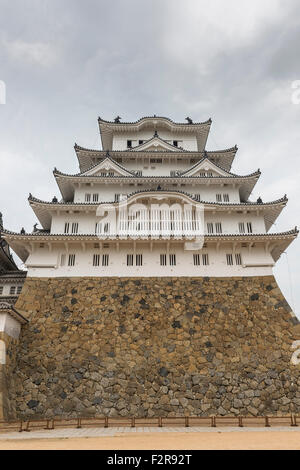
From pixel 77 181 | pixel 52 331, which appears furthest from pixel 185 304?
pixel 77 181

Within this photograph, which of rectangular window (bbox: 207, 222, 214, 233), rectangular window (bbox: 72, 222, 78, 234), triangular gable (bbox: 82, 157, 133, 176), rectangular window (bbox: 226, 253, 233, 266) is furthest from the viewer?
triangular gable (bbox: 82, 157, 133, 176)

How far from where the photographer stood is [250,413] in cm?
1620

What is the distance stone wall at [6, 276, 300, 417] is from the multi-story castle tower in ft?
0.19

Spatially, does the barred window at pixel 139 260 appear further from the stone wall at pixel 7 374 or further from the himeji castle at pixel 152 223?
the stone wall at pixel 7 374

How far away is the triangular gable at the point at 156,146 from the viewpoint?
27609 millimetres

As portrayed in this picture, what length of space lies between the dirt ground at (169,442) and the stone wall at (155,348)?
613cm

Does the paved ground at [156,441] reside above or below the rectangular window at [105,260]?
below

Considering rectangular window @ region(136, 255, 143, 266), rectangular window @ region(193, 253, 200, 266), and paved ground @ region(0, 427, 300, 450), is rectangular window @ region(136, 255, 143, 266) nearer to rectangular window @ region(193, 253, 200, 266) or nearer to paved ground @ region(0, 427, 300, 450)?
rectangular window @ region(193, 253, 200, 266)

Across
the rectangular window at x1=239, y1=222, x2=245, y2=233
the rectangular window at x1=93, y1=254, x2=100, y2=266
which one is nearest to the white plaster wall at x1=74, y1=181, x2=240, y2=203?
the rectangular window at x1=239, y1=222, x2=245, y2=233

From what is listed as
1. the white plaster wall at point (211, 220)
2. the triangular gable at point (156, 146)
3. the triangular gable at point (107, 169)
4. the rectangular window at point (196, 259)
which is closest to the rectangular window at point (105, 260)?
the white plaster wall at point (211, 220)

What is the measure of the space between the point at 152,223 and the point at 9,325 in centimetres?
1107

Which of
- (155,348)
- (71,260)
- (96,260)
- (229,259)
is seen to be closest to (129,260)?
(96,260)

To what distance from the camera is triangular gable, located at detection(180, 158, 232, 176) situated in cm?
2517
